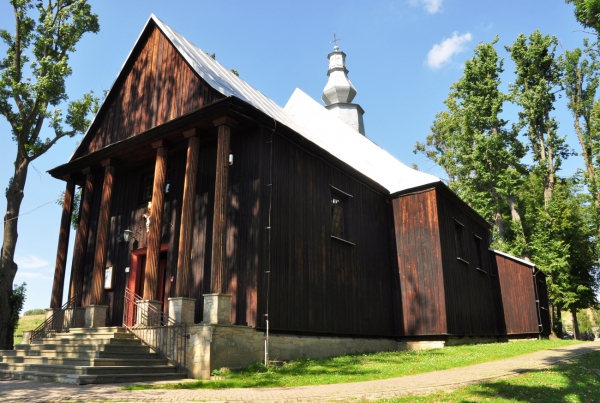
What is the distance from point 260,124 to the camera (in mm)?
12859

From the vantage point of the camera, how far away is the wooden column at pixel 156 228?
12109 millimetres

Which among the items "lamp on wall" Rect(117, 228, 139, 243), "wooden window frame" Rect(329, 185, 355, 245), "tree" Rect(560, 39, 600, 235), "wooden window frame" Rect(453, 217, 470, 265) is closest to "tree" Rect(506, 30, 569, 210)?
"tree" Rect(560, 39, 600, 235)

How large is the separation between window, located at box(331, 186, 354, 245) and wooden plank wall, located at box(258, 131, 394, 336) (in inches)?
3.8

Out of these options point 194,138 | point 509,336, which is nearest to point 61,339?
point 194,138

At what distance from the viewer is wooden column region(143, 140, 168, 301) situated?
1211 centimetres

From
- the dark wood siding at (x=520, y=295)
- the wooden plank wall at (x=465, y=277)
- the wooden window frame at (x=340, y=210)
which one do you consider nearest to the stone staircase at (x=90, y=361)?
the wooden window frame at (x=340, y=210)

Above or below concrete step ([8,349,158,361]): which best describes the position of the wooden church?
above

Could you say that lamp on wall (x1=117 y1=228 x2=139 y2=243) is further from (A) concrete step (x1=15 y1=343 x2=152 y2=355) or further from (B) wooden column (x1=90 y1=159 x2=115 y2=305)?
(A) concrete step (x1=15 y1=343 x2=152 y2=355)

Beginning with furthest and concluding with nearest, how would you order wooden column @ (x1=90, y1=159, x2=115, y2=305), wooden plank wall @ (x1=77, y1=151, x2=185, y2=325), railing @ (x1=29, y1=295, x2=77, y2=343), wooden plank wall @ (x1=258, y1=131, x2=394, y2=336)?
wooden plank wall @ (x1=77, y1=151, x2=185, y2=325) < railing @ (x1=29, y1=295, x2=77, y2=343) < wooden column @ (x1=90, y1=159, x2=115, y2=305) < wooden plank wall @ (x1=258, y1=131, x2=394, y2=336)

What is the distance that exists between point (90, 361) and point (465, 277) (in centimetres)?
1472

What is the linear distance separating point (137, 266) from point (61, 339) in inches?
129

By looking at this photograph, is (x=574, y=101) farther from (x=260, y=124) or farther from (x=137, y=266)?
(x=137, y=266)

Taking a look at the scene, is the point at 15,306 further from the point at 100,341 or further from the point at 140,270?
the point at 100,341

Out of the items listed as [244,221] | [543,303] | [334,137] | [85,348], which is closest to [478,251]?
[543,303]
